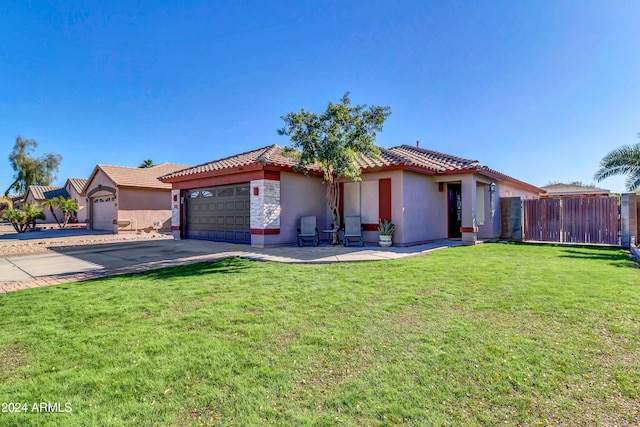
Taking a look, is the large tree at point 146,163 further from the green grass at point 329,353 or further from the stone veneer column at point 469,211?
the stone veneer column at point 469,211

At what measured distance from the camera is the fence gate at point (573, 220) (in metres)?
12.1

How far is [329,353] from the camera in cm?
330

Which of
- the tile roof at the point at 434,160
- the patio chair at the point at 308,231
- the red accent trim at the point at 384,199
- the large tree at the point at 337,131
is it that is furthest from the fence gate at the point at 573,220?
the patio chair at the point at 308,231

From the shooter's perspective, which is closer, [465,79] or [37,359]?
[37,359]

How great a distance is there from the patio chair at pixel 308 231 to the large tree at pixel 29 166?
49848 mm

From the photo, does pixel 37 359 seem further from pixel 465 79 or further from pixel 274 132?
pixel 465 79

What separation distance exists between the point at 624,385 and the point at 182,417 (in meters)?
3.61

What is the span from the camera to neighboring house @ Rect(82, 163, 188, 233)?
21.5 meters

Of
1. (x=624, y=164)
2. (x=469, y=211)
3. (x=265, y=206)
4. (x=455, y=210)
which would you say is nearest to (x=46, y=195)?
(x=265, y=206)

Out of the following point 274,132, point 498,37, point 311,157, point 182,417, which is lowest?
point 182,417

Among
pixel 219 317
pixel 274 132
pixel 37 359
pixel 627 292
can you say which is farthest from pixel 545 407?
pixel 274 132

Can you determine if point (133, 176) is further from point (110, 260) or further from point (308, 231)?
point (308, 231)

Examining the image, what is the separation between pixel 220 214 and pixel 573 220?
1507 cm

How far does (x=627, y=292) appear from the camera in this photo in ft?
16.9
